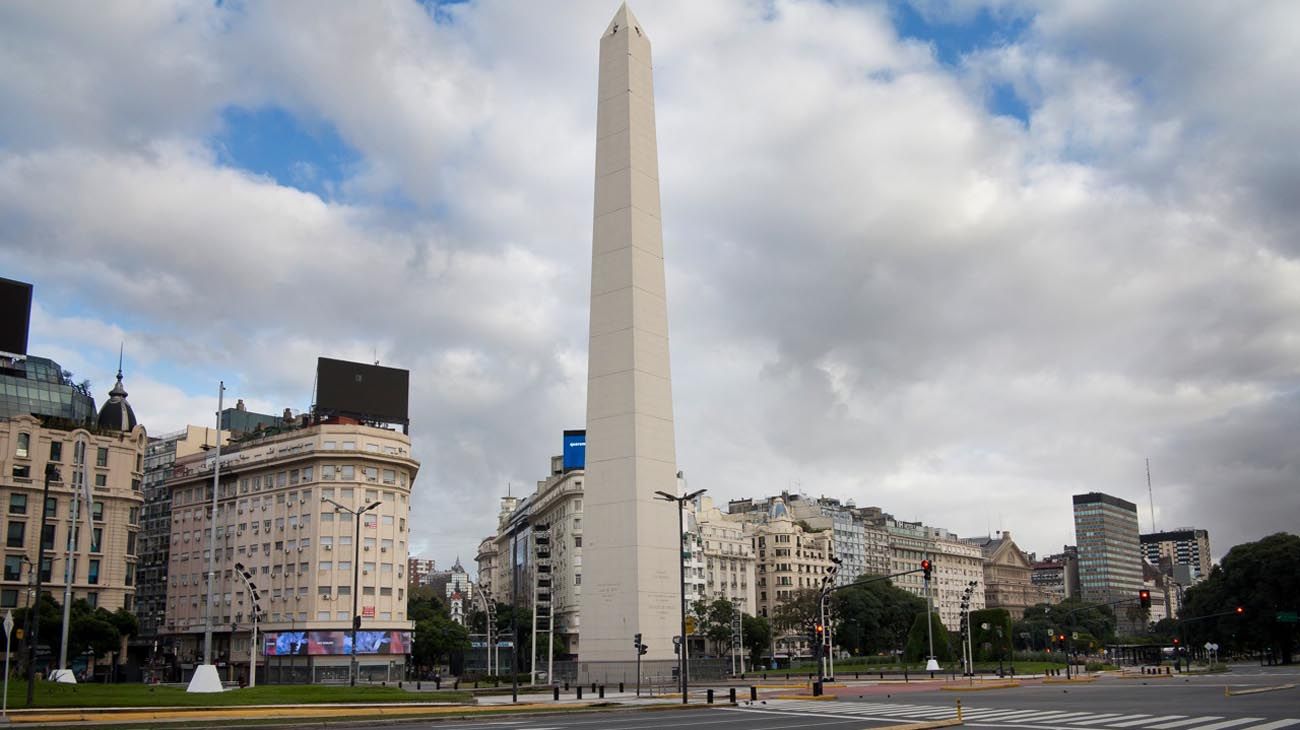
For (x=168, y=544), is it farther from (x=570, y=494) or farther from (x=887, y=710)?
(x=887, y=710)

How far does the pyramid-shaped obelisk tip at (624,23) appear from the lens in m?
62.8

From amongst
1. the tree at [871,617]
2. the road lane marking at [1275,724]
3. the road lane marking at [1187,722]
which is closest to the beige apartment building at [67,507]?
the road lane marking at [1187,722]

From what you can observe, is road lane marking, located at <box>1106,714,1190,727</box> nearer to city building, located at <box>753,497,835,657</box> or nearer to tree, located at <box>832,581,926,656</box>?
tree, located at <box>832,581,926,656</box>

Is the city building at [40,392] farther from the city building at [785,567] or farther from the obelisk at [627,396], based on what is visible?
the city building at [785,567]

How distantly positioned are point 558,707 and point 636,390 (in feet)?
73.9

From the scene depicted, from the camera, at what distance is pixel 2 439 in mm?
79188

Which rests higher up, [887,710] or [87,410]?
[87,410]

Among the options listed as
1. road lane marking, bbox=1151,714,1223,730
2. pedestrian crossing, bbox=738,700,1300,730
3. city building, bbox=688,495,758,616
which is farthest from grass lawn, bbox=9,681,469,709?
city building, bbox=688,495,758,616

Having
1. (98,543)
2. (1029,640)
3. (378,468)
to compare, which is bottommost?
(1029,640)

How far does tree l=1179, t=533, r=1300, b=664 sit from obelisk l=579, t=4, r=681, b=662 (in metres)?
57.5

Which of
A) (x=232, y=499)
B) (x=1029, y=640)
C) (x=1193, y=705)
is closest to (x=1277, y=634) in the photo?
(x=1029, y=640)

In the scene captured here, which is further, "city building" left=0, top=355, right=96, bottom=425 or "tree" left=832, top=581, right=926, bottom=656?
"tree" left=832, top=581, right=926, bottom=656

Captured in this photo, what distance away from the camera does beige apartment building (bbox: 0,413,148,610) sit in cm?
7812

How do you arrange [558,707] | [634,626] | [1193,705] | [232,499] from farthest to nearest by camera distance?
[232,499]
[634,626]
[558,707]
[1193,705]
